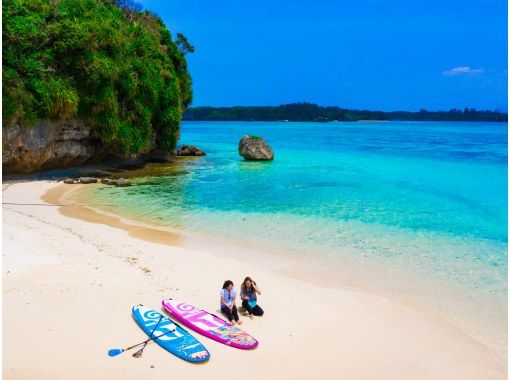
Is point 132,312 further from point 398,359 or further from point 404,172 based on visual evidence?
point 404,172

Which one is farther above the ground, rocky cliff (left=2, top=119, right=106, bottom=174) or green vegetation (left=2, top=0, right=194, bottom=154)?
green vegetation (left=2, top=0, right=194, bottom=154)

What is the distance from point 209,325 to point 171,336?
750 millimetres

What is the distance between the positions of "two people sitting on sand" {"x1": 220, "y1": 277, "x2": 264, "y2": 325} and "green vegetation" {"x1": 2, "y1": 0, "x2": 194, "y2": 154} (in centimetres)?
1660

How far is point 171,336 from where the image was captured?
7684 mm

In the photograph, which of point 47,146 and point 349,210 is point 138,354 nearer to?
point 349,210

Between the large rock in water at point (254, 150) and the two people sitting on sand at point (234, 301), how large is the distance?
89.5 ft

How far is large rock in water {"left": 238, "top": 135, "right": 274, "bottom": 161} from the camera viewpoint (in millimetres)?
36125

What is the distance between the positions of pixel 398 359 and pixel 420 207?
540 inches

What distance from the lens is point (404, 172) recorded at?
3319 centimetres

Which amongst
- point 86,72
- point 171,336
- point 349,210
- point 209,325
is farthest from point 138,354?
point 86,72

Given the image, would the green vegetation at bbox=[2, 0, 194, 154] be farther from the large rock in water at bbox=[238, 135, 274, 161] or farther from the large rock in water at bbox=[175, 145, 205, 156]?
the large rock in water at bbox=[238, 135, 274, 161]

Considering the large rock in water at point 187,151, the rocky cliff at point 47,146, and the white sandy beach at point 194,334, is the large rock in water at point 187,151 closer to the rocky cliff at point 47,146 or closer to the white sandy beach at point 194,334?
the rocky cliff at point 47,146

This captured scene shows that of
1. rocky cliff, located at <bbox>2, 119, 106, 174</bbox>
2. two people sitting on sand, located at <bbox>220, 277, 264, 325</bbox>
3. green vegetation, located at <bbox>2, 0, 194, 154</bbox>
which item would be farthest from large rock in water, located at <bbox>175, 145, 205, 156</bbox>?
two people sitting on sand, located at <bbox>220, 277, 264, 325</bbox>

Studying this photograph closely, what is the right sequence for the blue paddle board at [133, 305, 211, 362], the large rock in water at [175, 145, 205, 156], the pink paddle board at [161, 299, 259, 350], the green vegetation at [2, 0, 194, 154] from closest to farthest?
the blue paddle board at [133, 305, 211, 362], the pink paddle board at [161, 299, 259, 350], the green vegetation at [2, 0, 194, 154], the large rock in water at [175, 145, 205, 156]
